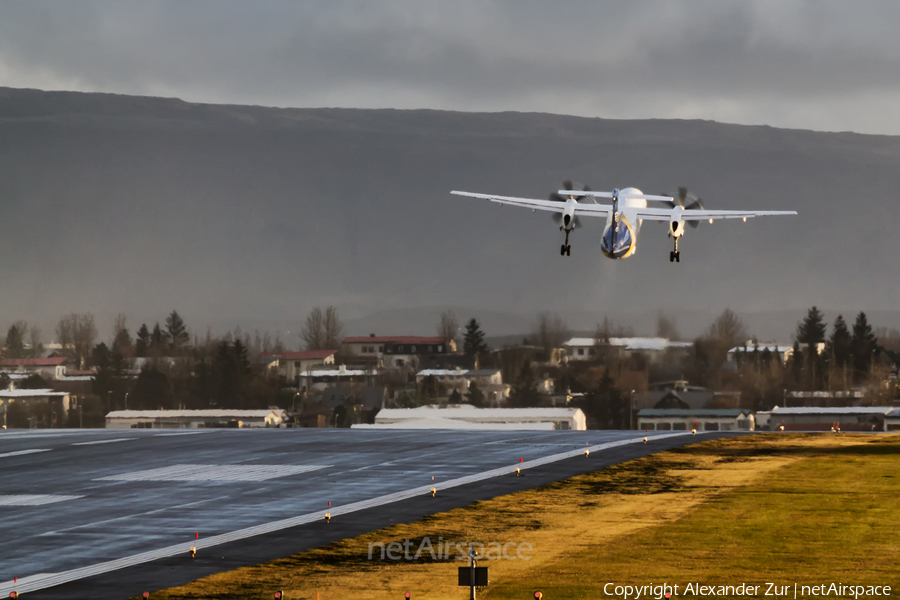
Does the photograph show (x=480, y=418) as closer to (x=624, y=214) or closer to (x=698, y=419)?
(x=698, y=419)

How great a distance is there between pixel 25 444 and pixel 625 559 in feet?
233

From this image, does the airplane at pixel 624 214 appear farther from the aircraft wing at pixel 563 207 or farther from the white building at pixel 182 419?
the white building at pixel 182 419

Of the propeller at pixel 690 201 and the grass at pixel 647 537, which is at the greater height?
the propeller at pixel 690 201

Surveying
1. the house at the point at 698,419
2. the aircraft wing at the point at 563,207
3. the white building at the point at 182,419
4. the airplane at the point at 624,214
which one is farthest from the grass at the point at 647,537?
the white building at the point at 182,419

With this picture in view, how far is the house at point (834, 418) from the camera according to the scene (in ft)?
480

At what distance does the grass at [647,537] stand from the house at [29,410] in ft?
481

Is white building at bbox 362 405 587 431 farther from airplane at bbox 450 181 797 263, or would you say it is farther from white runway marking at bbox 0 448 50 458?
airplane at bbox 450 181 797 263

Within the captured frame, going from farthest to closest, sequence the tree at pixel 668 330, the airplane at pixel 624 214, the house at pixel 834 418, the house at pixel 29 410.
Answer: the tree at pixel 668 330 → the house at pixel 29 410 → the house at pixel 834 418 → the airplane at pixel 624 214

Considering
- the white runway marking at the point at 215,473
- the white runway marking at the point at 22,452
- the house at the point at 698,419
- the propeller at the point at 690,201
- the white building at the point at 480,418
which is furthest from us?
the house at the point at 698,419

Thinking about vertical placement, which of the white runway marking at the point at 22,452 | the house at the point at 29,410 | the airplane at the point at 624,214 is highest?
the airplane at the point at 624,214

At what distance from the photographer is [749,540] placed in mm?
48125

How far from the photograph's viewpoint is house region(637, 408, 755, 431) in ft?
509

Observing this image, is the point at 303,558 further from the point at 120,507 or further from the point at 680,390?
the point at 680,390

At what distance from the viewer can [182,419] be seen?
163000 millimetres
